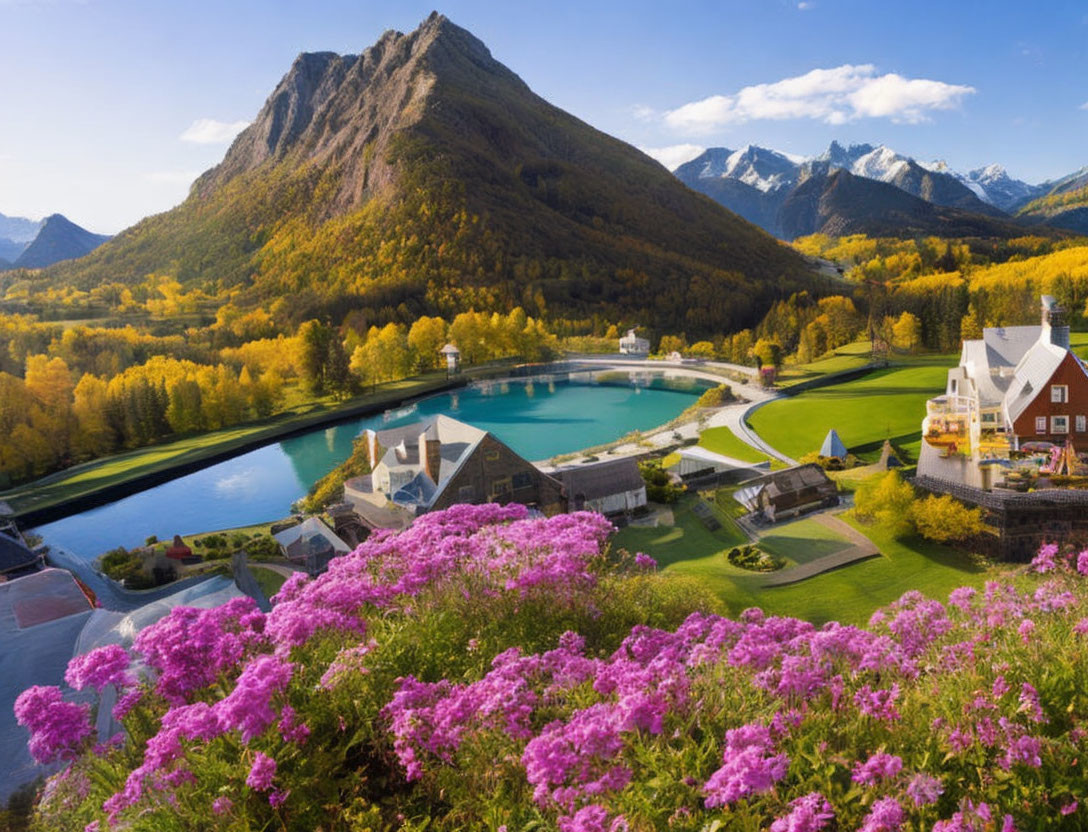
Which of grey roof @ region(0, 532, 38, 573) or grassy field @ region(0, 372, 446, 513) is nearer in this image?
grey roof @ region(0, 532, 38, 573)

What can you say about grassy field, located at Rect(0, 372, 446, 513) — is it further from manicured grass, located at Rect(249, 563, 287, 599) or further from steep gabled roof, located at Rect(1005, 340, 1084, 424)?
steep gabled roof, located at Rect(1005, 340, 1084, 424)

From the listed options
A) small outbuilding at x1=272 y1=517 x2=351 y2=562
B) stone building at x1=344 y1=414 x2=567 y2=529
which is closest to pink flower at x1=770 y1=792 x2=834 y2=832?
stone building at x1=344 y1=414 x2=567 y2=529

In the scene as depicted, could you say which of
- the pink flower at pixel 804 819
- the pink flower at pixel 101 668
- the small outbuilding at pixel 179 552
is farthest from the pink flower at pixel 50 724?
the small outbuilding at pixel 179 552

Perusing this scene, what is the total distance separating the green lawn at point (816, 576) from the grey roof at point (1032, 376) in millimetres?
6979

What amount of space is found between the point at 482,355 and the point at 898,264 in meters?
91.1

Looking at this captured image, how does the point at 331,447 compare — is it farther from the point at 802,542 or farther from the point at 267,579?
the point at 802,542

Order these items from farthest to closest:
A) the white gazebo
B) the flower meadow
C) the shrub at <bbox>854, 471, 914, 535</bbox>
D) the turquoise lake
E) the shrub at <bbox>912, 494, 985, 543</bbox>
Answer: the white gazebo → the turquoise lake → the shrub at <bbox>854, 471, 914, 535</bbox> → the shrub at <bbox>912, 494, 985, 543</bbox> → the flower meadow

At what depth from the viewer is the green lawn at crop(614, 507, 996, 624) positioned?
16.6 meters

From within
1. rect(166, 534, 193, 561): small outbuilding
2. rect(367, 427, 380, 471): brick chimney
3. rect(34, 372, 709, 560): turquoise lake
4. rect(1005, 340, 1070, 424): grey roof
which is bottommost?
rect(34, 372, 709, 560): turquoise lake

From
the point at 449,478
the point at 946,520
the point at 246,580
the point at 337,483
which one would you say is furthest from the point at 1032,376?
the point at 337,483

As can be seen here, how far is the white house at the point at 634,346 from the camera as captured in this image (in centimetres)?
8119

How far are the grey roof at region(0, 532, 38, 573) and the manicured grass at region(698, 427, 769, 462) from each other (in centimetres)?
3014

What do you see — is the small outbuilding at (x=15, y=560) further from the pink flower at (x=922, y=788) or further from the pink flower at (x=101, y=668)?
the pink flower at (x=922, y=788)

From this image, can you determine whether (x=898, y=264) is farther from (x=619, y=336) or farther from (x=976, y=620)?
(x=976, y=620)
